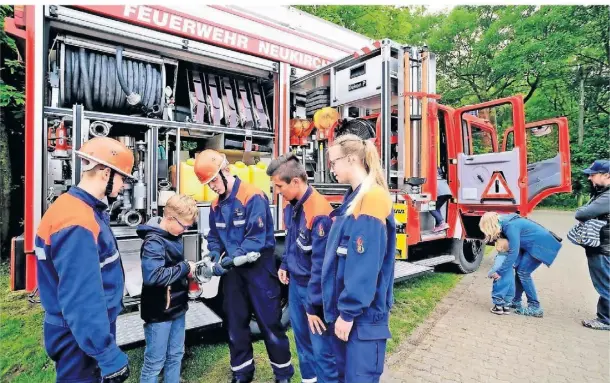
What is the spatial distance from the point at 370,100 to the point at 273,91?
1.19 meters

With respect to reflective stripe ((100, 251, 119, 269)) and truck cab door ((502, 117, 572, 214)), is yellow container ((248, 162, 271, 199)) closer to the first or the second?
reflective stripe ((100, 251, 119, 269))

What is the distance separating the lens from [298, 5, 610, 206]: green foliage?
16.8 meters

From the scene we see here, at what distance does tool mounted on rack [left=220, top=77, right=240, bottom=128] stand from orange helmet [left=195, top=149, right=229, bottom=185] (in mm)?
1603

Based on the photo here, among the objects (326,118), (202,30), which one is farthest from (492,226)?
(202,30)

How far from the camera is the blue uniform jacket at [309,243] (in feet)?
7.25

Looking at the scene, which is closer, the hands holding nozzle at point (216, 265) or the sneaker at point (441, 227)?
the hands holding nozzle at point (216, 265)

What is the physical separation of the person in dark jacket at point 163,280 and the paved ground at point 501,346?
68.1 inches

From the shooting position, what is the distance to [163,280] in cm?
219

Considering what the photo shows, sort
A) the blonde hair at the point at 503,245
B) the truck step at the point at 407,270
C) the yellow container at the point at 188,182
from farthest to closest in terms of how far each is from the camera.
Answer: the truck step at the point at 407,270 < the blonde hair at the point at 503,245 < the yellow container at the point at 188,182

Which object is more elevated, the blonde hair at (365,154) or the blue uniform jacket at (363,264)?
the blonde hair at (365,154)

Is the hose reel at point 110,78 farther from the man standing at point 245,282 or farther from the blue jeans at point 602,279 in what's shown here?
the blue jeans at point 602,279

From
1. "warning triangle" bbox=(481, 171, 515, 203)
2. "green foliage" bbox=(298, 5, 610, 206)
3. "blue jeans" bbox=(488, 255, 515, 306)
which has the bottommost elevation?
"blue jeans" bbox=(488, 255, 515, 306)

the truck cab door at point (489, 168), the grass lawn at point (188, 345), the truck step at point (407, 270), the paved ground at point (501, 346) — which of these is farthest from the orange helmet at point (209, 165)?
the truck cab door at point (489, 168)

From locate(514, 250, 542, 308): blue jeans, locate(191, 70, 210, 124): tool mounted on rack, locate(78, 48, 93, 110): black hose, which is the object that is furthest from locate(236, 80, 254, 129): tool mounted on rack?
locate(514, 250, 542, 308): blue jeans
